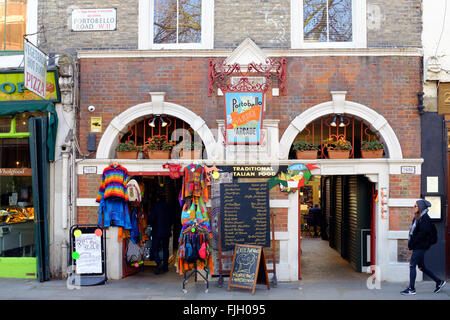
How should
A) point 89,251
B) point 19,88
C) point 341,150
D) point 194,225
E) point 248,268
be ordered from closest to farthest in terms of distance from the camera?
point 248,268, point 194,225, point 89,251, point 341,150, point 19,88

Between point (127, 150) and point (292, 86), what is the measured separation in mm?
3669

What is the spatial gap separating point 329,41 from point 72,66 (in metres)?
5.44

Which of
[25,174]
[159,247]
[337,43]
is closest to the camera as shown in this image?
[337,43]

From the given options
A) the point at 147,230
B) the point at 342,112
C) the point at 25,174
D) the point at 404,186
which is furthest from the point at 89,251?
the point at 404,186

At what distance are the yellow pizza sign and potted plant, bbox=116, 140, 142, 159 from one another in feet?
5.48

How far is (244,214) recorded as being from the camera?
8414mm

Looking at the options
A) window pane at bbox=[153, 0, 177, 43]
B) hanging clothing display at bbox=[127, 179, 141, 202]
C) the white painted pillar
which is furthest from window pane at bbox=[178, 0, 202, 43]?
the white painted pillar

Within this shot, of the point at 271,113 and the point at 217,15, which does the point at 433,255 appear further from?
the point at 217,15

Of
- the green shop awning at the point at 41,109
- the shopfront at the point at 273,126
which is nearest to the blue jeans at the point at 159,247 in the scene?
the shopfront at the point at 273,126

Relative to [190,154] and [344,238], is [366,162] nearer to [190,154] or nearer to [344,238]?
[344,238]

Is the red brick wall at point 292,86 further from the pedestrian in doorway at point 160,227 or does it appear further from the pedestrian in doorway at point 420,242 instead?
the pedestrian in doorway at point 160,227

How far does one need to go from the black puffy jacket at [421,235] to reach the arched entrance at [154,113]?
13.3 ft
